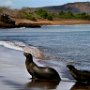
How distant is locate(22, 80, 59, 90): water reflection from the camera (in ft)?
39.2

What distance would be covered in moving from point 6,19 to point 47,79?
3054 inches

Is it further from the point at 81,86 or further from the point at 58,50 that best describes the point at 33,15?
the point at 81,86

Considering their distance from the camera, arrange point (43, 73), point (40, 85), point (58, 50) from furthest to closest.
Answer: point (58, 50) → point (43, 73) → point (40, 85)

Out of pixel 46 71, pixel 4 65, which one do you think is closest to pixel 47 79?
pixel 46 71

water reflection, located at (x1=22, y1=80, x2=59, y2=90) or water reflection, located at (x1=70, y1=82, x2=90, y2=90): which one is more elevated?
water reflection, located at (x1=22, y1=80, x2=59, y2=90)

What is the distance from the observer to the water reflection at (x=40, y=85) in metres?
11.9

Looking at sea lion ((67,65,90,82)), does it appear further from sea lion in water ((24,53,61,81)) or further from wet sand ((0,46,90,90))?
sea lion in water ((24,53,61,81))

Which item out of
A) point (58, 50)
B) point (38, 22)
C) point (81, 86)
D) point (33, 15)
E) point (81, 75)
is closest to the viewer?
point (81, 86)

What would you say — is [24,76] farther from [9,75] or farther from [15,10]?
[15,10]

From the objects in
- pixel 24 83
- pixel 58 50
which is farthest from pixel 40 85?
pixel 58 50

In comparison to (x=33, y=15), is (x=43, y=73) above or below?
above

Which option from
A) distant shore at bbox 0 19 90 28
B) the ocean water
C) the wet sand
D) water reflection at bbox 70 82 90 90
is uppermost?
the wet sand

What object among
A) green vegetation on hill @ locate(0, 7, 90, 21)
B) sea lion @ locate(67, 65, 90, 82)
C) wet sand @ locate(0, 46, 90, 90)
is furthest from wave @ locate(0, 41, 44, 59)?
green vegetation on hill @ locate(0, 7, 90, 21)

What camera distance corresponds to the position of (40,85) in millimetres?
12445
